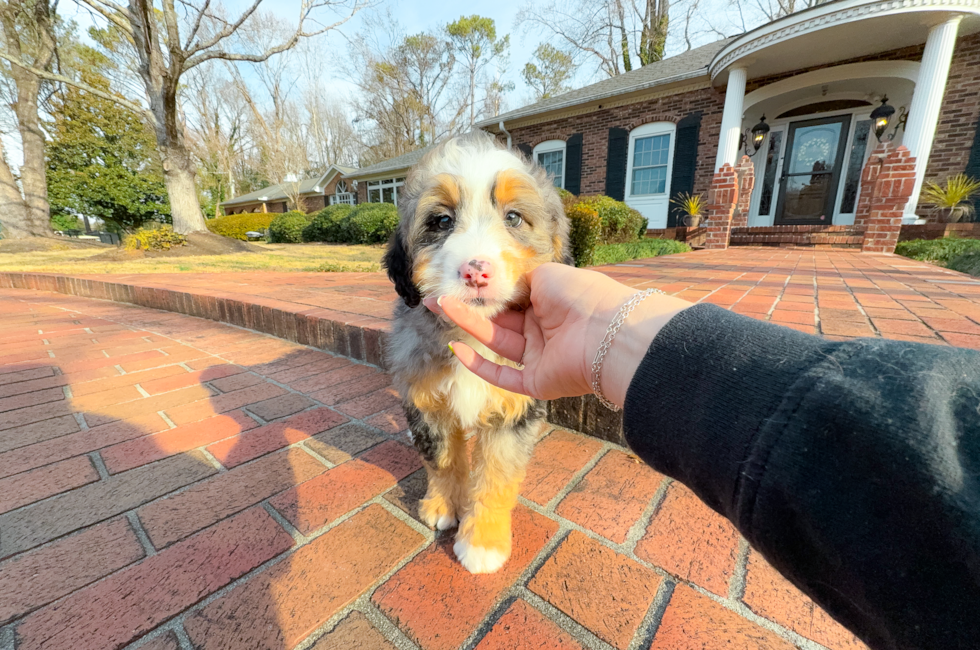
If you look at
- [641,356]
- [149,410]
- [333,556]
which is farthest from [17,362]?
[641,356]

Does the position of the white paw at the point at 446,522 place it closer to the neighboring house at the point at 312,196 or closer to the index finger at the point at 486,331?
the index finger at the point at 486,331

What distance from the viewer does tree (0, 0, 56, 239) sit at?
15.2 m

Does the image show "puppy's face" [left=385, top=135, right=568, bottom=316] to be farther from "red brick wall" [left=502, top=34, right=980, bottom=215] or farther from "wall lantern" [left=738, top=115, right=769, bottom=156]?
"wall lantern" [left=738, top=115, right=769, bottom=156]

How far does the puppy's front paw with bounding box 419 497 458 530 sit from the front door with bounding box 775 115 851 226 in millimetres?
16338

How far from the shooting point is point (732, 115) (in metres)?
11.2

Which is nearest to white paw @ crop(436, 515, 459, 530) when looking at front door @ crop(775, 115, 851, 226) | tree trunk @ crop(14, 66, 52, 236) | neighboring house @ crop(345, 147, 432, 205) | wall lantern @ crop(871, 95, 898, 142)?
wall lantern @ crop(871, 95, 898, 142)

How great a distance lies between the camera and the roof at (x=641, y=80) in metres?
13.3

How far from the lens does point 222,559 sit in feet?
4.68

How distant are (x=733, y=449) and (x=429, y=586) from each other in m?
1.15

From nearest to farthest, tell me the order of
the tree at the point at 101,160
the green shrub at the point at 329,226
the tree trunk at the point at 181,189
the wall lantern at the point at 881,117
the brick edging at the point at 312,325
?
1. the brick edging at the point at 312,325
2. the wall lantern at the point at 881,117
3. the tree trunk at the point at 181,189
4. the green shrub at the point at 329,226
5. the tree at the point at 101,160

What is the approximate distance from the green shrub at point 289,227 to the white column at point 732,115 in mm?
21287

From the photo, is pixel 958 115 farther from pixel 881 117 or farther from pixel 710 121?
pixel 710 121

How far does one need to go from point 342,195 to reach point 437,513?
39728mm

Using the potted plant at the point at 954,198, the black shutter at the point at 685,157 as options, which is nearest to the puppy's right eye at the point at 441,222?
the potted plant at the point at 954,198
